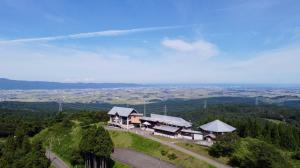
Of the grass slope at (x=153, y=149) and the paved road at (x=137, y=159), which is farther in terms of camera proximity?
the paved road at (x=137, y=159)

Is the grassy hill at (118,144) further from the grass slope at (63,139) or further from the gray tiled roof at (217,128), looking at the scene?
the gray tiled roof at (217,128)

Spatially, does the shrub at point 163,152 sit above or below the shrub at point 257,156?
below

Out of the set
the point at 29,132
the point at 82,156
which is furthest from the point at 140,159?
the point at 29,132

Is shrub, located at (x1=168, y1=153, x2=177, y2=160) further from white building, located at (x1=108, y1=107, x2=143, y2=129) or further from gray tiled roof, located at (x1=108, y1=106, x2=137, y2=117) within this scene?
gray tiled roof, located at (x1=108, y1=106, x2=137, y2=117)

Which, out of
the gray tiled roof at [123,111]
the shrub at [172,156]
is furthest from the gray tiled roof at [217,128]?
the gray tiled roof at [123,111]

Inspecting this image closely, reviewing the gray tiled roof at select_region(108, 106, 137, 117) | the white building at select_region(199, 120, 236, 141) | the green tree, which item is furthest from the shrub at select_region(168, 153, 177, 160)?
the gray tiled roof at select_region(108, 106, 137, 117)

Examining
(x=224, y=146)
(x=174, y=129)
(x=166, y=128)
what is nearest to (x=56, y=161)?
(x=166, y=128)

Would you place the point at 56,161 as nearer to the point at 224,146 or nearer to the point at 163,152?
the point at 163,152
